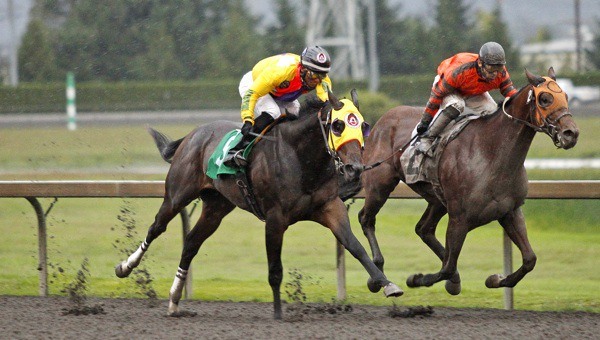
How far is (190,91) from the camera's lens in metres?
30.1

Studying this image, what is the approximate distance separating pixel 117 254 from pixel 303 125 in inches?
201

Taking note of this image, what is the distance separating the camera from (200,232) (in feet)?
25.8

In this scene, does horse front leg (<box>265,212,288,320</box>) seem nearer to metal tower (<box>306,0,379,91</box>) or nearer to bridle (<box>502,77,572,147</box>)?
bridle (<box>502,77,572,147</box>)

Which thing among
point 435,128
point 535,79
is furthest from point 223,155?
point 535,79

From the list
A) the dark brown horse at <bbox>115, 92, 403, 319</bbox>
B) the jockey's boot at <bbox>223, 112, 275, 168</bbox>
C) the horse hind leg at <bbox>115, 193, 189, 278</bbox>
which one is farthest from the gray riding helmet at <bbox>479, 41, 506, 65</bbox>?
the horse hind leg at <bbox>115, 193, 189, 278</bbox>

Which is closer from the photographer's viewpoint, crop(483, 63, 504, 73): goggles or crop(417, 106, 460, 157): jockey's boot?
crop(483, 63, 504, 73): goggles

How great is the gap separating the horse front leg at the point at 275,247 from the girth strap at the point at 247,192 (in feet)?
0.81

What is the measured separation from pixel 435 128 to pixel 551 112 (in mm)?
1097

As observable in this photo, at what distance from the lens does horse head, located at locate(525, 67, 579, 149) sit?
21.0 feet

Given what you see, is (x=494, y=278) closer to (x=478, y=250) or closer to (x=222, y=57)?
(x=478, y=250)

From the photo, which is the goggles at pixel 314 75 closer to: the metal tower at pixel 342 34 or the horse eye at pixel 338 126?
the horse eye at pixel 338 126

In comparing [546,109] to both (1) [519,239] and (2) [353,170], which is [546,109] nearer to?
(1) [519,239]

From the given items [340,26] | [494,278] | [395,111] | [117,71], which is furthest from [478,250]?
[117,71]

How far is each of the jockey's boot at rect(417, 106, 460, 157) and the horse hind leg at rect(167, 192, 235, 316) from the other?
1582 mm
